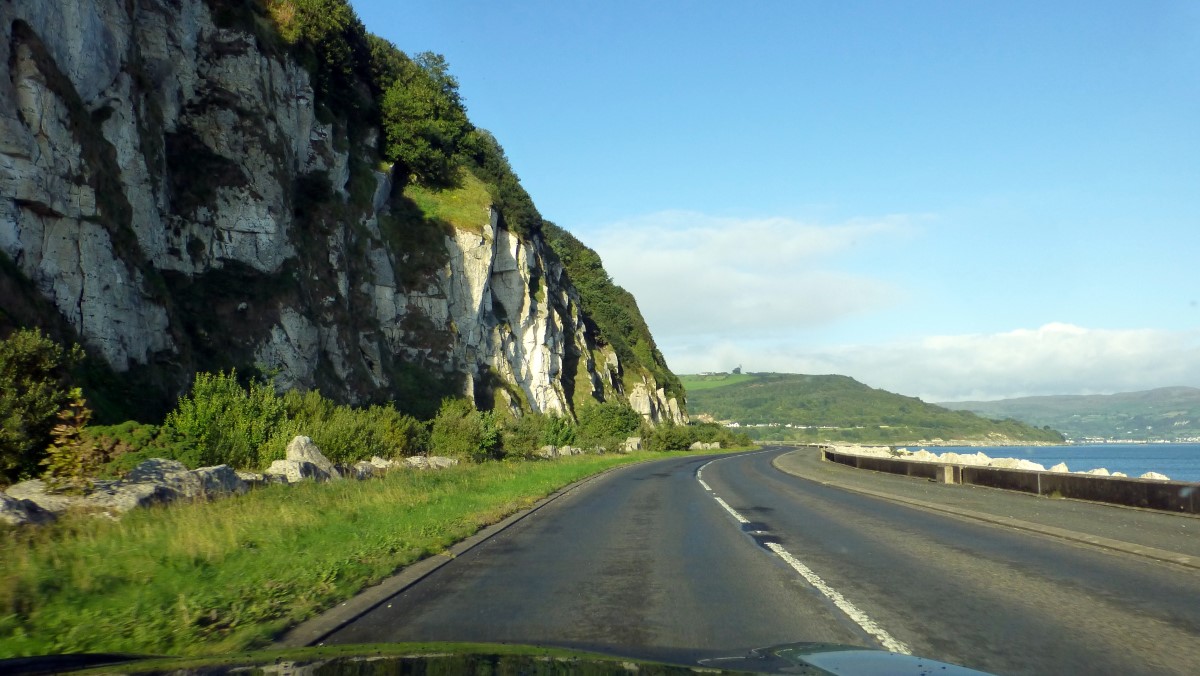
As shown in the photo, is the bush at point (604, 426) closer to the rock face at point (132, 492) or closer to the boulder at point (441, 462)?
the boulder at point (441, 462)

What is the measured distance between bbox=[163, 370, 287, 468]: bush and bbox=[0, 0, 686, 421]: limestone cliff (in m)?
4.98

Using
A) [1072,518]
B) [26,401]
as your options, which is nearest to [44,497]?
[26,401]

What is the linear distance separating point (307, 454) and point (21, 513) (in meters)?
11.9

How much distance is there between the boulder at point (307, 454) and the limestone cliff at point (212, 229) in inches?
299

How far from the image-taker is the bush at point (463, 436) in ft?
125

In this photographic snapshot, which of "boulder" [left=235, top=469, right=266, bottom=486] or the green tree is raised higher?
the green tree

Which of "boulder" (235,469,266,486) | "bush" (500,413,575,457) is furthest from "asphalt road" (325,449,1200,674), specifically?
"bush" (500,413,575,457)

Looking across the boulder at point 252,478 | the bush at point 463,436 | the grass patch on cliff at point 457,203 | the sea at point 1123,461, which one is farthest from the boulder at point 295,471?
the grass patch on cliff at point 457,203

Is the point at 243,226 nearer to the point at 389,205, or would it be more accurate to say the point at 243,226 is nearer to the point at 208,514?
the point at 389,205

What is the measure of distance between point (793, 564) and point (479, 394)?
5124cm

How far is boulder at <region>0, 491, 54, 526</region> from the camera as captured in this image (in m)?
10.4

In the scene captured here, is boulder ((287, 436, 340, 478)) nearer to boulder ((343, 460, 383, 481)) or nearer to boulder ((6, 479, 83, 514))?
boulder ((343, 460, 383, 481))

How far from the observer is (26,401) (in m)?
16.1

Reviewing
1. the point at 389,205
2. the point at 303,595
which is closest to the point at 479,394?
the point at 389,205
